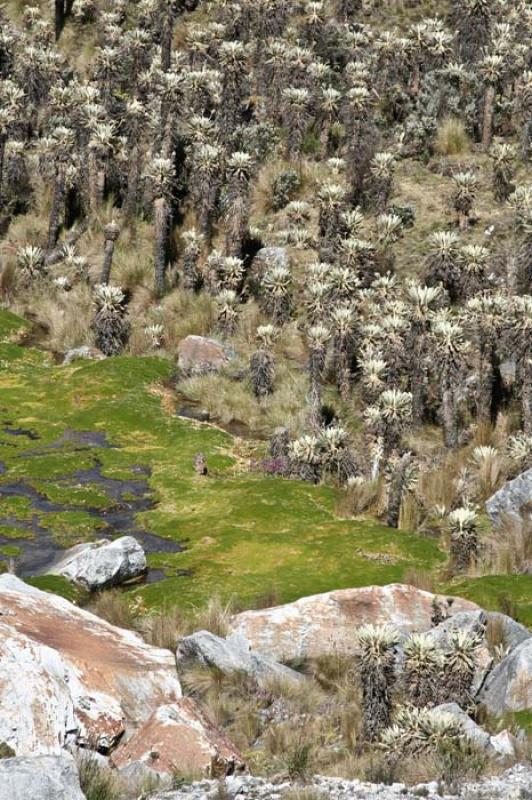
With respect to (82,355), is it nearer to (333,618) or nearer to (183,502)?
(183,502)

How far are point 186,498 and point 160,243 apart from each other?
48.9 feet

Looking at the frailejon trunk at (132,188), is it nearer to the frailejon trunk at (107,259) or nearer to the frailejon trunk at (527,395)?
the frailejon trunk at (107,259)

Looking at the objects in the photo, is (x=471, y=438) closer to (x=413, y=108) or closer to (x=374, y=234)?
(x=374, y=234)

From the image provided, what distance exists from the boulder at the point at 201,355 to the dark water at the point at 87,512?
5392mm

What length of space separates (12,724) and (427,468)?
15.8m

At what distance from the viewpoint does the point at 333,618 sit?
1480cm

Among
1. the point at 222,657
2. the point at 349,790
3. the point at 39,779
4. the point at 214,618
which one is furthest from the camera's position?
the point at 214,618

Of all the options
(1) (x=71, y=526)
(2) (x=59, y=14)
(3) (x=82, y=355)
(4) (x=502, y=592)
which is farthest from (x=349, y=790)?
(2) (x=59, y=14)

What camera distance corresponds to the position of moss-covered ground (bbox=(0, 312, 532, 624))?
17.4 meters

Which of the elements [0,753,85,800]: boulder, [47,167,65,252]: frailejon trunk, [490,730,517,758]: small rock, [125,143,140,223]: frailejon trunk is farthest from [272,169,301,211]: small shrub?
[0,753,85,800]: boulder

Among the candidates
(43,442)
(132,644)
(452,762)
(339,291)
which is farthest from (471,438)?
(452,762)

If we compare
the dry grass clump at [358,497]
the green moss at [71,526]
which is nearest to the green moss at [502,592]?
the dry grass clump at [358,497]

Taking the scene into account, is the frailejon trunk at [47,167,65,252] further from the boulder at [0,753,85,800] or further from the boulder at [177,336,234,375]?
the boulder at [0,753,85,800]

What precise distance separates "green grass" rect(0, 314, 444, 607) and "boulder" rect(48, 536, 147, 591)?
1.74 ft
